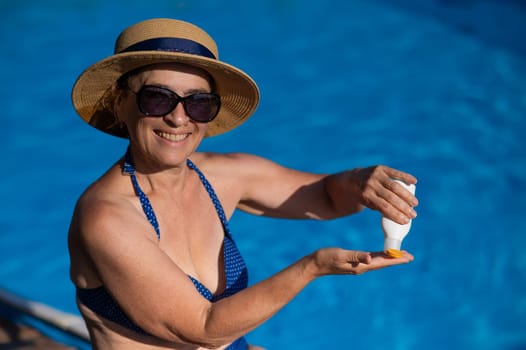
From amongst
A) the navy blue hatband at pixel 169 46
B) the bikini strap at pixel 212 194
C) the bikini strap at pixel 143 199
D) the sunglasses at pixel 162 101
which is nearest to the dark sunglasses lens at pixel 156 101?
the sunglasses at pixel 162 101

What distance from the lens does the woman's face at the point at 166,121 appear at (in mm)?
2330

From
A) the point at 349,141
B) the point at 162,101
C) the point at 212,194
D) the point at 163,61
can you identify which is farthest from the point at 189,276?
the point at 349,141

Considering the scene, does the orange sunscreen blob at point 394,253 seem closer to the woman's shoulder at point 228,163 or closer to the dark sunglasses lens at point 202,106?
the dark sunglasses lens at point 202,106

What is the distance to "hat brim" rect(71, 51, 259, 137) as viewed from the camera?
228cm

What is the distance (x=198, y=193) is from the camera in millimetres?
2781

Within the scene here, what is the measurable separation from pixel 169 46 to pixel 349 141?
4.65 m

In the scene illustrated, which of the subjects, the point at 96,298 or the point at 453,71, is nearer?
the point at 96,298

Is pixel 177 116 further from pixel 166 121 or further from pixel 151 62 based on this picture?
pixel 151 62

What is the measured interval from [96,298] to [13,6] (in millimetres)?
7175

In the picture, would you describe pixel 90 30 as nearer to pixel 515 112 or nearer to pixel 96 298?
pixel 515 112

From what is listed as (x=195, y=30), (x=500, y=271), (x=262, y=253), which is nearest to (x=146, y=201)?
(x=195, y=30)

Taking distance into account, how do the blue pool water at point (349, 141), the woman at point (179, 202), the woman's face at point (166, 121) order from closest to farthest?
the woman at point (179, 202) → the woman's face at point (166, 121) → the blue pool water at point (349, 141)

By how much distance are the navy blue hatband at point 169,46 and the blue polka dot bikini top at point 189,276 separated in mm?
387

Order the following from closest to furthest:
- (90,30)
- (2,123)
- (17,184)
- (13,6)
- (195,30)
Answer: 1. (195,30)
2. (17,184)
3. (2,123)
4. (90,30)
5. (13,6)
